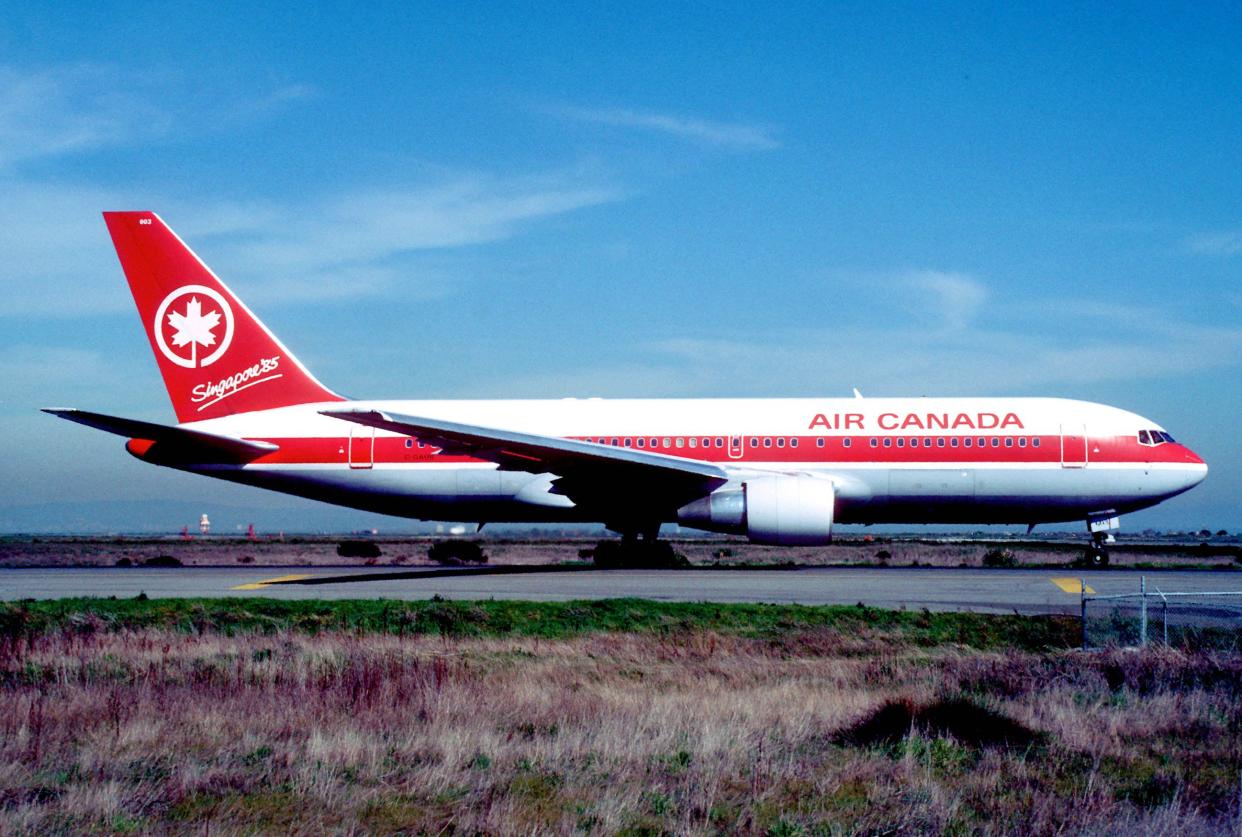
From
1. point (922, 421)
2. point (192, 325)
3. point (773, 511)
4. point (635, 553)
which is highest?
point (192, 325)


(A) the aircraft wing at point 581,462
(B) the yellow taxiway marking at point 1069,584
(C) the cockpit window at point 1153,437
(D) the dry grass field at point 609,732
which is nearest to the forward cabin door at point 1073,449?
(C) the cockpit window at point 1153,437

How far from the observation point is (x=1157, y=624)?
48.1ft

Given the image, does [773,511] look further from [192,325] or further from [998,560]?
[192,325]

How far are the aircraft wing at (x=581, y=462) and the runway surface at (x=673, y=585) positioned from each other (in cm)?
192

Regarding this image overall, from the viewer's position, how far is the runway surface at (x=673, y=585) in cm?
1850

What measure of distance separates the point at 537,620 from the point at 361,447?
12677mm

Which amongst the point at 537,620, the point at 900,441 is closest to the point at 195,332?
the point at 537,620

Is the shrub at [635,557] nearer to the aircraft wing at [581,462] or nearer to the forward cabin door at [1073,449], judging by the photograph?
the aircraft wing at [581,462]

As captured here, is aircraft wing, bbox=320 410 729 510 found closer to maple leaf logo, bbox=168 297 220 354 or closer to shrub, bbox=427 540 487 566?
maple leaf logo, bbox=168 297 220 354

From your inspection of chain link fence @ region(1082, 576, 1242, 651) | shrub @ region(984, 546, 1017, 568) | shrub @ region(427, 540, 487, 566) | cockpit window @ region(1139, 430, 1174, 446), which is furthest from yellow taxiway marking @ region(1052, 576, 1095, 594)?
shrub @ region(427, 540, 487, 566)

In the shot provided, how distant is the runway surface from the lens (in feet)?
60.7

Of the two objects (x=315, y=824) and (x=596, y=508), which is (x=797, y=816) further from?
(x=596, y=508)

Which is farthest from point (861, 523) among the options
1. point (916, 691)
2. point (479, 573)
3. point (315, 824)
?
point (315, 824)

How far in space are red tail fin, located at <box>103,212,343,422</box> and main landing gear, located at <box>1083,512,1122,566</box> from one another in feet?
64.6
